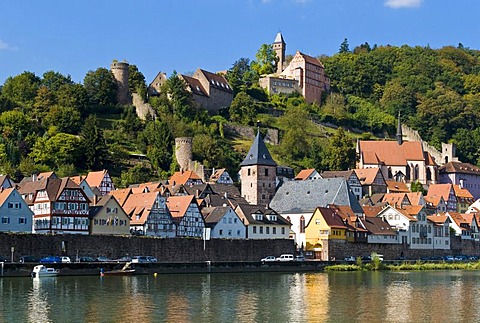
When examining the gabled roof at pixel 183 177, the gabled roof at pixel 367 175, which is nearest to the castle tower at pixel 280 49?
the gabled roof at pixel 367 175

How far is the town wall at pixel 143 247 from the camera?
58312mm

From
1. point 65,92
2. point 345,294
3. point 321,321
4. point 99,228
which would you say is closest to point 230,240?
point 99,228

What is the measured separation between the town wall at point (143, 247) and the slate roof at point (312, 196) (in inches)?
351

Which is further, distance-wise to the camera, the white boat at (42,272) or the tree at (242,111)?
the tree at (242,111)

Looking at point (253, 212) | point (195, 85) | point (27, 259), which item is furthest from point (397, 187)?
point (27, 259)

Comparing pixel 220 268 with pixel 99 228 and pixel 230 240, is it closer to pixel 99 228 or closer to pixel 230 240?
pixel 230 240

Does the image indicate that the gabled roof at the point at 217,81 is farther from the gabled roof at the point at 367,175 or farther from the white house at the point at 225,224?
the white house at the point at 225,224

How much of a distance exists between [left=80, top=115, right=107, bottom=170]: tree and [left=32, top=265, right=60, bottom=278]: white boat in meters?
42.3

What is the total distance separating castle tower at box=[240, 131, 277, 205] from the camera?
293 ft

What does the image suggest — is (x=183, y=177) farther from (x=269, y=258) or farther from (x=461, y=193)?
→ (x=461, y=193)

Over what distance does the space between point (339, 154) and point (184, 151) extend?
21919 millimetres

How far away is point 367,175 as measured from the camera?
105688 mm

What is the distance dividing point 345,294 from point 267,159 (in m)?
42.2

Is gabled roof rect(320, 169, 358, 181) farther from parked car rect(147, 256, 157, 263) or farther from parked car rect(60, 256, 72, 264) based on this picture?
parked car rect(60, 256, 72, 264)
